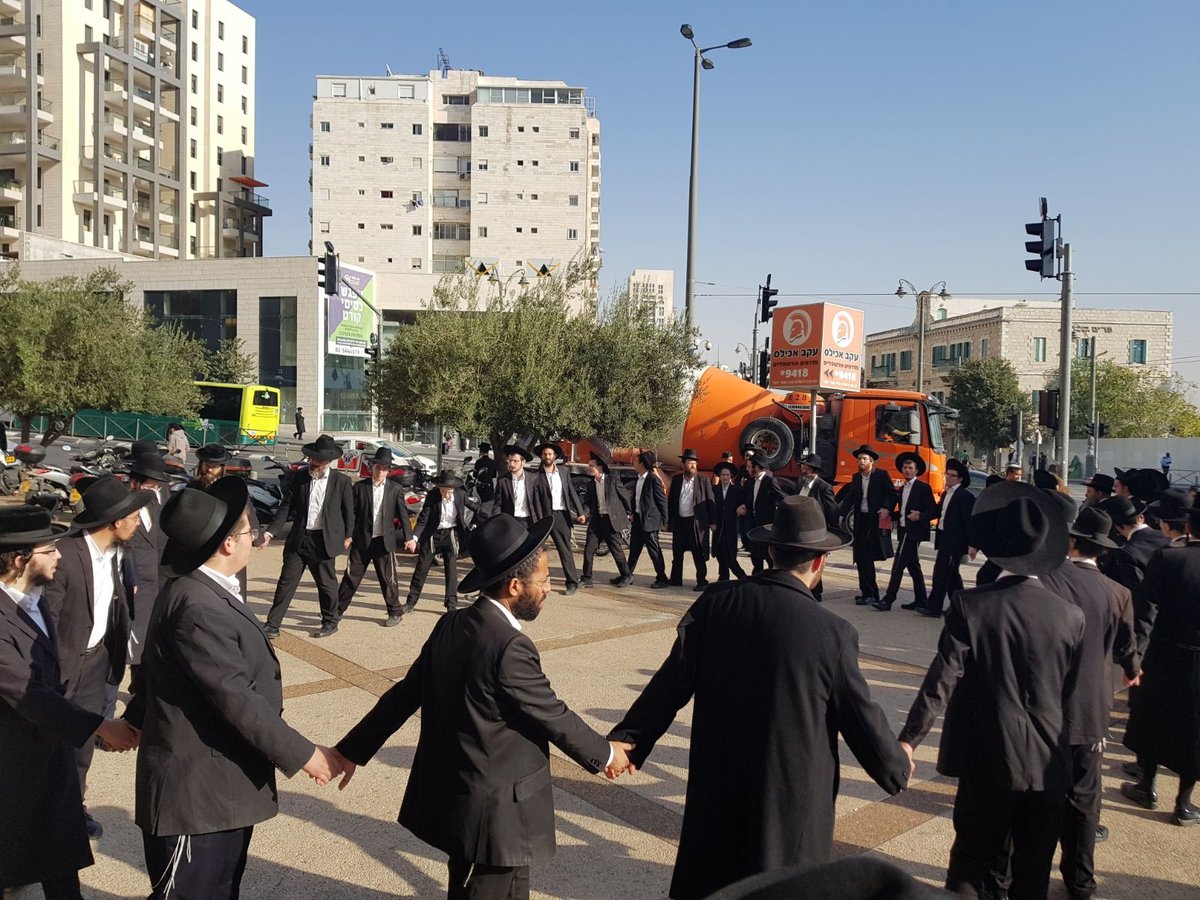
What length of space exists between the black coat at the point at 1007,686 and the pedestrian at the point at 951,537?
6398 mm

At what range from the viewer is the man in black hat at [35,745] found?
3.05 meters

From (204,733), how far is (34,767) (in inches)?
26.5

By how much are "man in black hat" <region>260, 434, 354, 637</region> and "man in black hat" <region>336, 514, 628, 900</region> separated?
19.3 feet

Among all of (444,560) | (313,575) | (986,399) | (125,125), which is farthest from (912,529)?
(125,125)

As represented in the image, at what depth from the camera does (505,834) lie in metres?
2.92

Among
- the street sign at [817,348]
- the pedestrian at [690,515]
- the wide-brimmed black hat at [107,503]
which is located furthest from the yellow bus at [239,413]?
the wide-brimmed black hat at [107,503]

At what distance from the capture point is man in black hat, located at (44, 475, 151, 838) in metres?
4.25

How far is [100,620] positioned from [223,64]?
7719 centimetres

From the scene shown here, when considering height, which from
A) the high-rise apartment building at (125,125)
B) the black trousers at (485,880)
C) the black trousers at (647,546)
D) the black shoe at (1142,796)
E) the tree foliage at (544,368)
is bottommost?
the black shoe at (1142,796)

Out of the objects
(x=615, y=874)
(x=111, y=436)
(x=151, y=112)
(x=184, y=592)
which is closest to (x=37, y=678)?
(x=184, y=592)

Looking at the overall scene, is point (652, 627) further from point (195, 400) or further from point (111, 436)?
point (111, 436)

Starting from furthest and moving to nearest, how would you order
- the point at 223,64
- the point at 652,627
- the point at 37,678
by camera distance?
the point at 223,64 < the point at 652,627 < the point at 37,678

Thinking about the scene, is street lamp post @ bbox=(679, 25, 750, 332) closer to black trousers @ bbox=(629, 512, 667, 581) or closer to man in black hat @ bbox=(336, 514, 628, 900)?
black trousers @ bbox=(629, 512, 667, 581)

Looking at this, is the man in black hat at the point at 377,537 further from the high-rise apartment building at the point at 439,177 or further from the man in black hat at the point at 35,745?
the high-rise apartment building at the point at 439,177
